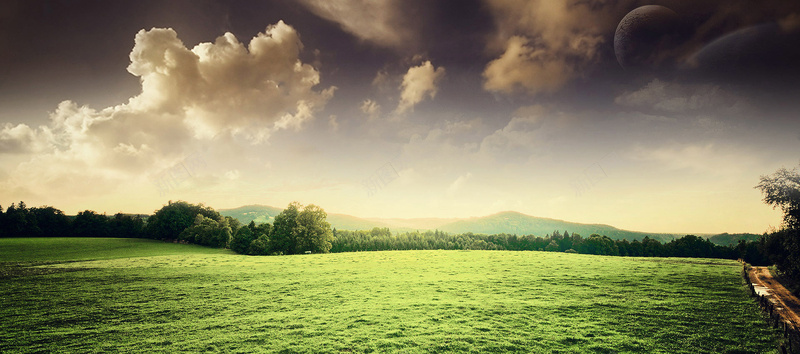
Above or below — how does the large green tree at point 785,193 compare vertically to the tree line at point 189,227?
above

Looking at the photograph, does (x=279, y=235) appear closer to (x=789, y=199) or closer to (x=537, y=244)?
(x=789, y=199)

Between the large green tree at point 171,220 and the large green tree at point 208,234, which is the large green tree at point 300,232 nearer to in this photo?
the large green tree at point 208,234

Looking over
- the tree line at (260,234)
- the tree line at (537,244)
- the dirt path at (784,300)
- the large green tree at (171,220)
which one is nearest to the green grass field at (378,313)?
the dirt path at (784,300)

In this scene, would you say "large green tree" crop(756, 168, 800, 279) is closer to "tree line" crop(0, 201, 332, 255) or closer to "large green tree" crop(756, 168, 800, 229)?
"large green tree" crop(756, 168, 800, 229)

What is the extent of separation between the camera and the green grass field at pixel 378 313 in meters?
13.8

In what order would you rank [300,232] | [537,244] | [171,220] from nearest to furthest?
[300,232] → [171,220] → [537,244]

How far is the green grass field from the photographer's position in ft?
45.2

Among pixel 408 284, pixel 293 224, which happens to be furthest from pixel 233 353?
pixel 293 224

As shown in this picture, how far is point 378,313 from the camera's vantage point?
18.1m

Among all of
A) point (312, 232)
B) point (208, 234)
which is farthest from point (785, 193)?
point (208, 234)

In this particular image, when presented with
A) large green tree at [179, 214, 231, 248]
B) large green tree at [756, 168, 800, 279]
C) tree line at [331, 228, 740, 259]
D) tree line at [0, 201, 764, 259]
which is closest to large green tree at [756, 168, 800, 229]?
large green tree at [756, 168, 800, 279]

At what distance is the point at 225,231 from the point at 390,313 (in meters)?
84.2

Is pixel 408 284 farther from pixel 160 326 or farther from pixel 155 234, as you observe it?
pixel 155 234

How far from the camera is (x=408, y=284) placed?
2736 cm
